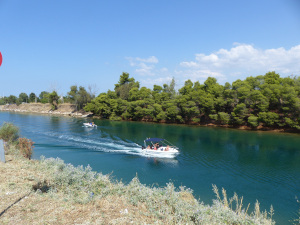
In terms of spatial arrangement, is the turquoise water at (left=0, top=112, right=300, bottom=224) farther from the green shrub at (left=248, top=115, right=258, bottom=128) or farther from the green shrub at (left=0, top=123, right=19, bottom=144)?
the green shrub at (left=248, top=115, right=258, bottom=128)

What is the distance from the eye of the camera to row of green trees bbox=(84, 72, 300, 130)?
44.0m

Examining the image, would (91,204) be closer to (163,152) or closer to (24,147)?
(24,147)

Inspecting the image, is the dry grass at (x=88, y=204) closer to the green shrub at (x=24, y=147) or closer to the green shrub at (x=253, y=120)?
the green shrub at (x=24, y=147)

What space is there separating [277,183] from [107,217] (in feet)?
55.3

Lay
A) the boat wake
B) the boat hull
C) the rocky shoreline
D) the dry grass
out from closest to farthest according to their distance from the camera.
Answer: 1. the dry grass
2. the boat hull
3. the boat wake
4. the rocky shoreline

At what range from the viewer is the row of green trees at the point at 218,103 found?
4400 centimetres

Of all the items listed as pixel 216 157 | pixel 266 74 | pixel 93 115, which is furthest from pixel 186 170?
pixel 93 115

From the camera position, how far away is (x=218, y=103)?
173 feet

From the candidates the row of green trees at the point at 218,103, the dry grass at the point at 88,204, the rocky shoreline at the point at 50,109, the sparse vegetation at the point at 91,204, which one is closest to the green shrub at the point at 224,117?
the row of green trees at the point at 218,103

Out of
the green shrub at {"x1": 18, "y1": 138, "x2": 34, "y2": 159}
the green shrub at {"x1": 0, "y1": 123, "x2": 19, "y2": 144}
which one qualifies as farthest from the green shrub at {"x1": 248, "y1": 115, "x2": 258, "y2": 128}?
the green shrub at {"x1": 0, "y1": 123, "x2": 19, "y2": 144}

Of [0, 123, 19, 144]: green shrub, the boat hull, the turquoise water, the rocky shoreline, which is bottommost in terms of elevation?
the turquoise water

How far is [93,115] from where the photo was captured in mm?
80750

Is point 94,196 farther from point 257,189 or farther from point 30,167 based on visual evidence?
point 257,189

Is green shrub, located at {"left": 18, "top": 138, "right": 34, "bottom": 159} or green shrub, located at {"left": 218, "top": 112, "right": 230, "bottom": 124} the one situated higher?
green shrub, located at {"left": 218, "top": 112, "right": 230, "bottom": 124}
